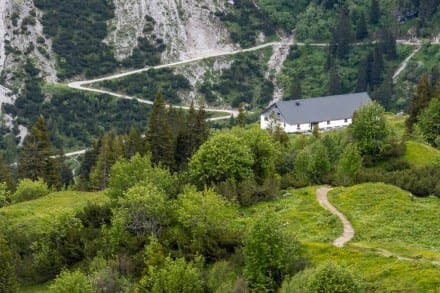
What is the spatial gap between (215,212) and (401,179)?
21.2m

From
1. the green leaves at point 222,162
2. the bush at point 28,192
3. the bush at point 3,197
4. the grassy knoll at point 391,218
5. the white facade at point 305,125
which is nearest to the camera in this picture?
the grassy knoll at point 391,218

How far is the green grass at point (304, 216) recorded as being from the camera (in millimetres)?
53875

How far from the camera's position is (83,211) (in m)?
66.2

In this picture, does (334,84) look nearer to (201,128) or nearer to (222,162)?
→ (201,128)

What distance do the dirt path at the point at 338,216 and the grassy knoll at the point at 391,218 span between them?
475mm

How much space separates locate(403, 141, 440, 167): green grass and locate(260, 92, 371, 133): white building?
152 feet

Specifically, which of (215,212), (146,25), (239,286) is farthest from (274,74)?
(239,286)

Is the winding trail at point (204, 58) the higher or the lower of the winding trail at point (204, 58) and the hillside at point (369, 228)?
the higher

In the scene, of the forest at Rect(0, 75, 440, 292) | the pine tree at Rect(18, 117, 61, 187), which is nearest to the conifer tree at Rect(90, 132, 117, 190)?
the pine tree at Rect(18, 117, 61, 187)

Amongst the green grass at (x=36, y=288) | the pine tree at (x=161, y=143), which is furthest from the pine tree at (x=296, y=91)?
the green grass at (x=36, y=288)

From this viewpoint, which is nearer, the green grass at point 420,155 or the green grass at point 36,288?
the green grass at point 36,288

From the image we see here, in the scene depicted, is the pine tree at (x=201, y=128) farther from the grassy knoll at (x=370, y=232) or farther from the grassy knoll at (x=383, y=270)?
the grassy knoll at (x=383, y=270)

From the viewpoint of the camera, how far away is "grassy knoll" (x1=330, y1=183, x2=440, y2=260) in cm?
4959

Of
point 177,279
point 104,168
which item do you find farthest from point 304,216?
point 104,168
